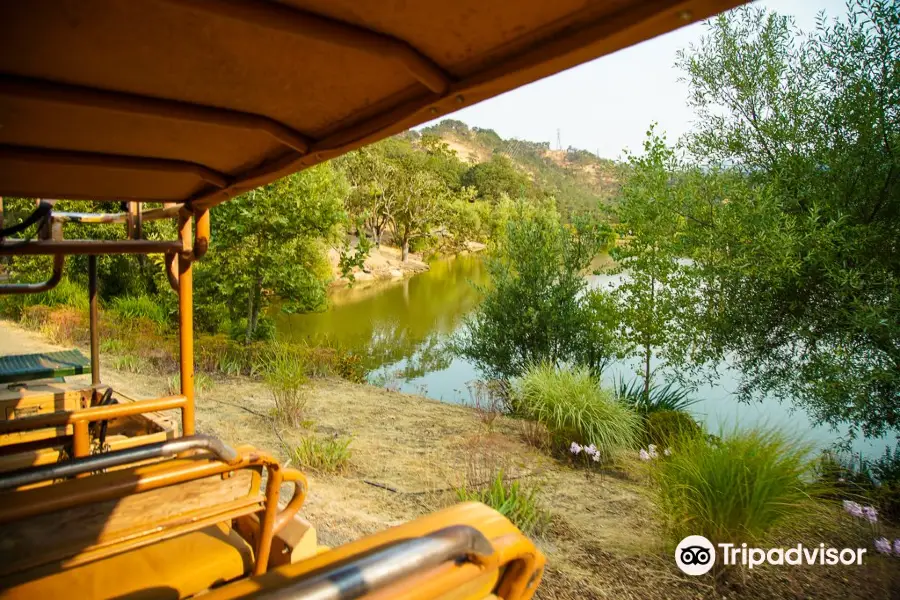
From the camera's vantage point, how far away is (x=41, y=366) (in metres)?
3.61

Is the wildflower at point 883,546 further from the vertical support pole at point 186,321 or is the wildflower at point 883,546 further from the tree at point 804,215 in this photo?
the vertical support pole at point 186,321

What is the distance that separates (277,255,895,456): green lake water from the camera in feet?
23.4

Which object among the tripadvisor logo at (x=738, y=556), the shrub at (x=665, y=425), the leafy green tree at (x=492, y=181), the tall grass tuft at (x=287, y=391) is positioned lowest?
the tripadvisor logo at (x=738, y=556)

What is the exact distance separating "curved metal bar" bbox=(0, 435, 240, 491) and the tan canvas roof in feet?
3.08

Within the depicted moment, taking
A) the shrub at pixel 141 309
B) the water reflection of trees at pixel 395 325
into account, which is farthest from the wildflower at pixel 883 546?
the shrub at pixel 141 309

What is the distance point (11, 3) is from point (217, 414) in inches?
266

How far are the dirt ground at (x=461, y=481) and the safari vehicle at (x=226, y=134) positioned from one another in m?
2.18

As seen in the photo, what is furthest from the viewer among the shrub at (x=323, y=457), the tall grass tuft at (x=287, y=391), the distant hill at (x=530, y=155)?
the distant hill at (x=530, y=155)

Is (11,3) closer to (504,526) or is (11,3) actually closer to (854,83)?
(504,526)

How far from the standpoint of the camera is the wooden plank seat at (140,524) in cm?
148

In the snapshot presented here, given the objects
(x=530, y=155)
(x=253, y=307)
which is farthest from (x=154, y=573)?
(x=530, y=155)

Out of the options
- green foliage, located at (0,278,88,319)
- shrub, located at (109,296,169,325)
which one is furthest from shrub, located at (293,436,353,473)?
green foliage, located at (0,278,88,319)

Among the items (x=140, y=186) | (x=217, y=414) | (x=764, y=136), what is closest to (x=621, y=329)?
(x=764, y=136)

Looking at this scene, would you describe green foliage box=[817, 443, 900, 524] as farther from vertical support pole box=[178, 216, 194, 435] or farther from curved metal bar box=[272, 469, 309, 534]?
vertical support pole box=[178, 216, 194, 435]
